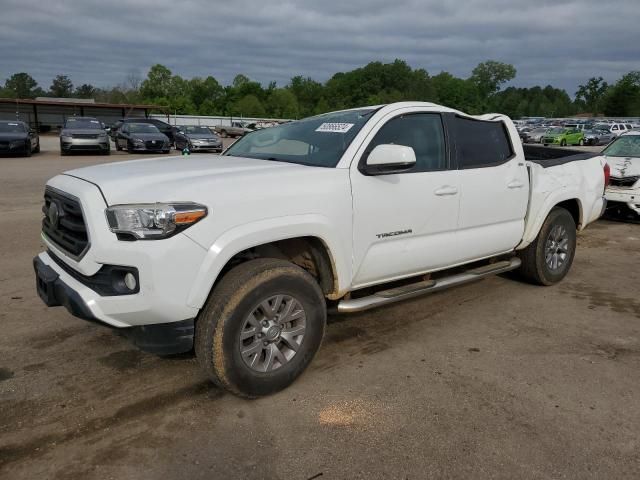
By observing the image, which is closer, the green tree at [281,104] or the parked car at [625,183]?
the parked car at [625,183]

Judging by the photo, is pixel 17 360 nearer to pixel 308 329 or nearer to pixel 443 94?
pixel 308 329

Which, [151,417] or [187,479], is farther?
[151,417]

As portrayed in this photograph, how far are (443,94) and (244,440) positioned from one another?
11642 cm

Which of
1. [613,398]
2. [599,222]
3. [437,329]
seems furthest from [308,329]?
[599,222]

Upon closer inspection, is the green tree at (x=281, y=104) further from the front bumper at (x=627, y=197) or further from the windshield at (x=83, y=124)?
the front bumper at (x=627, y=197)

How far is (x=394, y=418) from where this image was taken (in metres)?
3.11

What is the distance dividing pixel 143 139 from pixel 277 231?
848 inches

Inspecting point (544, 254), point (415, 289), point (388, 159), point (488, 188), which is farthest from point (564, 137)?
point (388, 159)

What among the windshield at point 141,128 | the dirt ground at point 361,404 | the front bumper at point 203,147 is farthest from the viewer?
the front bumper at point 203,147

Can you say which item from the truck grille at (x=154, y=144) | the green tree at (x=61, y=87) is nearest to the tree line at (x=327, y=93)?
the green tree at (x=61, y=87)

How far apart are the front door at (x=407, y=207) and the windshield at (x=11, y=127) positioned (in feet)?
68.7

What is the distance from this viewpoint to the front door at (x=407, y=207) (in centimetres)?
365

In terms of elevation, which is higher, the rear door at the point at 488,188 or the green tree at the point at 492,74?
the green tree at the point at 492,74

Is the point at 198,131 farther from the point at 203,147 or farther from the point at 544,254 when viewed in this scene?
the point at 544,254
